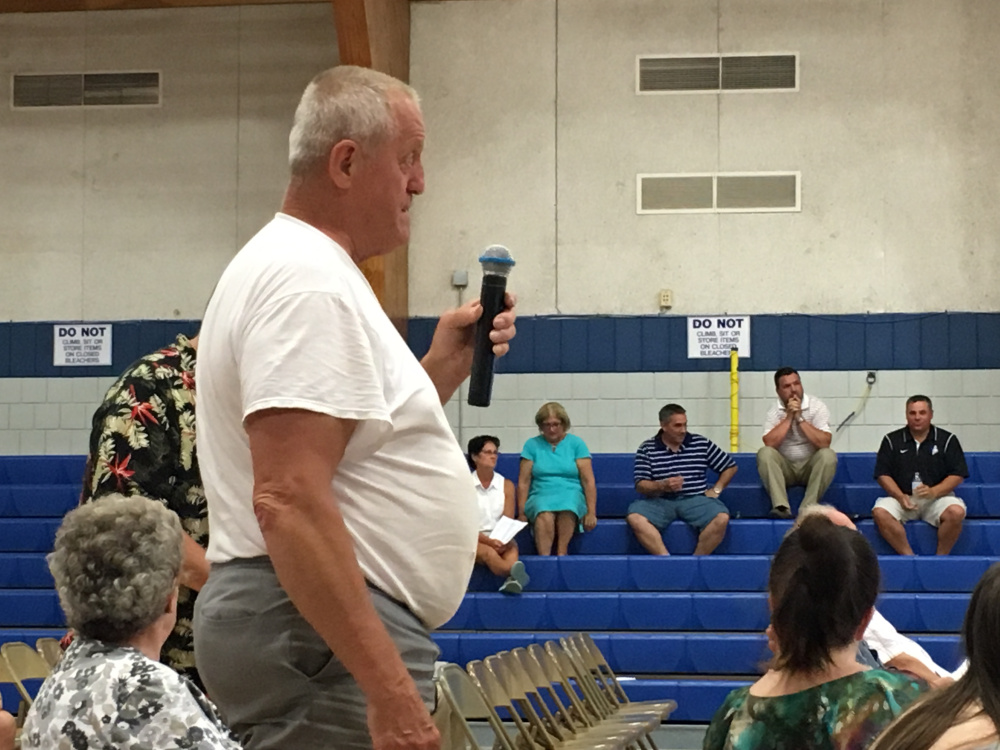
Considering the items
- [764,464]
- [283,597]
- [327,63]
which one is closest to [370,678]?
[283,597]

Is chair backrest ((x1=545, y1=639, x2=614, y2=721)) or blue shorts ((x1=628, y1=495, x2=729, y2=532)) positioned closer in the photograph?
chair backrest ((x1=545, y1=639, x2=614, y2=721))

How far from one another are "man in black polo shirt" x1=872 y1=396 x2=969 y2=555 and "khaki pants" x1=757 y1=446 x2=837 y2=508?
376mm

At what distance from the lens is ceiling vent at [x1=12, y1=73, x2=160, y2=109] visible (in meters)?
12.0

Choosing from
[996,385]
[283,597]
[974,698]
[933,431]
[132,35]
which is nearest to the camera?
[974,698]

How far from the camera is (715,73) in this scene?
11.5 metres

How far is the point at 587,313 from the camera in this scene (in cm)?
1155

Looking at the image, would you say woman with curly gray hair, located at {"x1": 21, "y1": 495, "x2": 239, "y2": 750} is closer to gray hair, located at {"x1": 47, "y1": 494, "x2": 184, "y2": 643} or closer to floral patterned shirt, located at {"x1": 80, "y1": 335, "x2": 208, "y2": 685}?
gray hair, located at {"x1": 47, "y1": 494, "x2": 184, "y2": 643}

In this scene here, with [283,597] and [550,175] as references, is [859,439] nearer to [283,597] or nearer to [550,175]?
[550,175]

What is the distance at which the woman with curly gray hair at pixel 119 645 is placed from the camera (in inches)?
77.7

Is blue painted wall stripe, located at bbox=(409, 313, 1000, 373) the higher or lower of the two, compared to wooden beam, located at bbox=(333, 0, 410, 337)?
lower

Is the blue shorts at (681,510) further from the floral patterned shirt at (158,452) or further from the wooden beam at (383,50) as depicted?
the floral patterned shirt at (158,452)

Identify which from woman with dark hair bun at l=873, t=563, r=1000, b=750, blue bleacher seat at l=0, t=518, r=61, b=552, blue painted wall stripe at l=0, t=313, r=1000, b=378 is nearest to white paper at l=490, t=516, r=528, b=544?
blue painted wall stripe at l=0, t=313, r=1000, b=378

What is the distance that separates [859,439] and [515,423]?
2909 mm

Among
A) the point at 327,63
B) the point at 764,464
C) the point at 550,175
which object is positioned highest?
the point at 327,63
